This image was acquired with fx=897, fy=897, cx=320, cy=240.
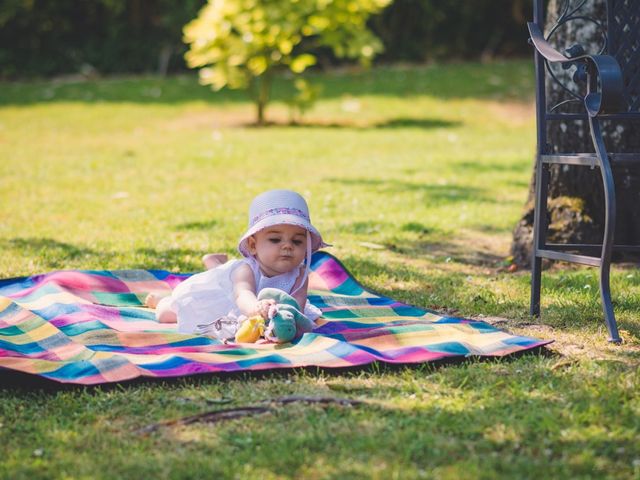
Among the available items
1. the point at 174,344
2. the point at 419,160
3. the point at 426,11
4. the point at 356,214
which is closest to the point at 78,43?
the point at 426,11

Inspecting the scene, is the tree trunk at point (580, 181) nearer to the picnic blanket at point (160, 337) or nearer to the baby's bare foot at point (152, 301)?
the picnic blanket at point (160, 337)

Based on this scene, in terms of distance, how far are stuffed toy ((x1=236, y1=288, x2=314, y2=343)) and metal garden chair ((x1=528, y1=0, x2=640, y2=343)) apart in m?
1.13

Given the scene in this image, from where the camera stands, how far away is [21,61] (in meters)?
17.8

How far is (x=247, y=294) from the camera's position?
150 inches

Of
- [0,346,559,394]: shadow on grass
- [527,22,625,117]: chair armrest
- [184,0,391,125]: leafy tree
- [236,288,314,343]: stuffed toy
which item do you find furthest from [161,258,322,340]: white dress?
[184,0,391,125]: leafy tree

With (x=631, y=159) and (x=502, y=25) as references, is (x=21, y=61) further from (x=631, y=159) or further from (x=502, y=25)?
(x=631, y=159)

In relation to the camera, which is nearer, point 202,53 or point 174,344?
point 174,344

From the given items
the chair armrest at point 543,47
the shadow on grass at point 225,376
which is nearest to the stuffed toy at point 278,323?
the shadow on grass at point 225,376

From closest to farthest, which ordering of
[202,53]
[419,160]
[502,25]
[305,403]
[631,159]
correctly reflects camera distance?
[305,403] → [631,159] → [419,160] → [202,53] → [502,25]

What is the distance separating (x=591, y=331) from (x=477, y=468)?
1.54m

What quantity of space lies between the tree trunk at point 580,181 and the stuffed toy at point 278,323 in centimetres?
195

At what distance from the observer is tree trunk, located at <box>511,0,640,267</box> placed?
16.0ft

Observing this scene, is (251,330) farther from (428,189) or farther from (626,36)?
(428,189)

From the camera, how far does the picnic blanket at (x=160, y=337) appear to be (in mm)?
3271
